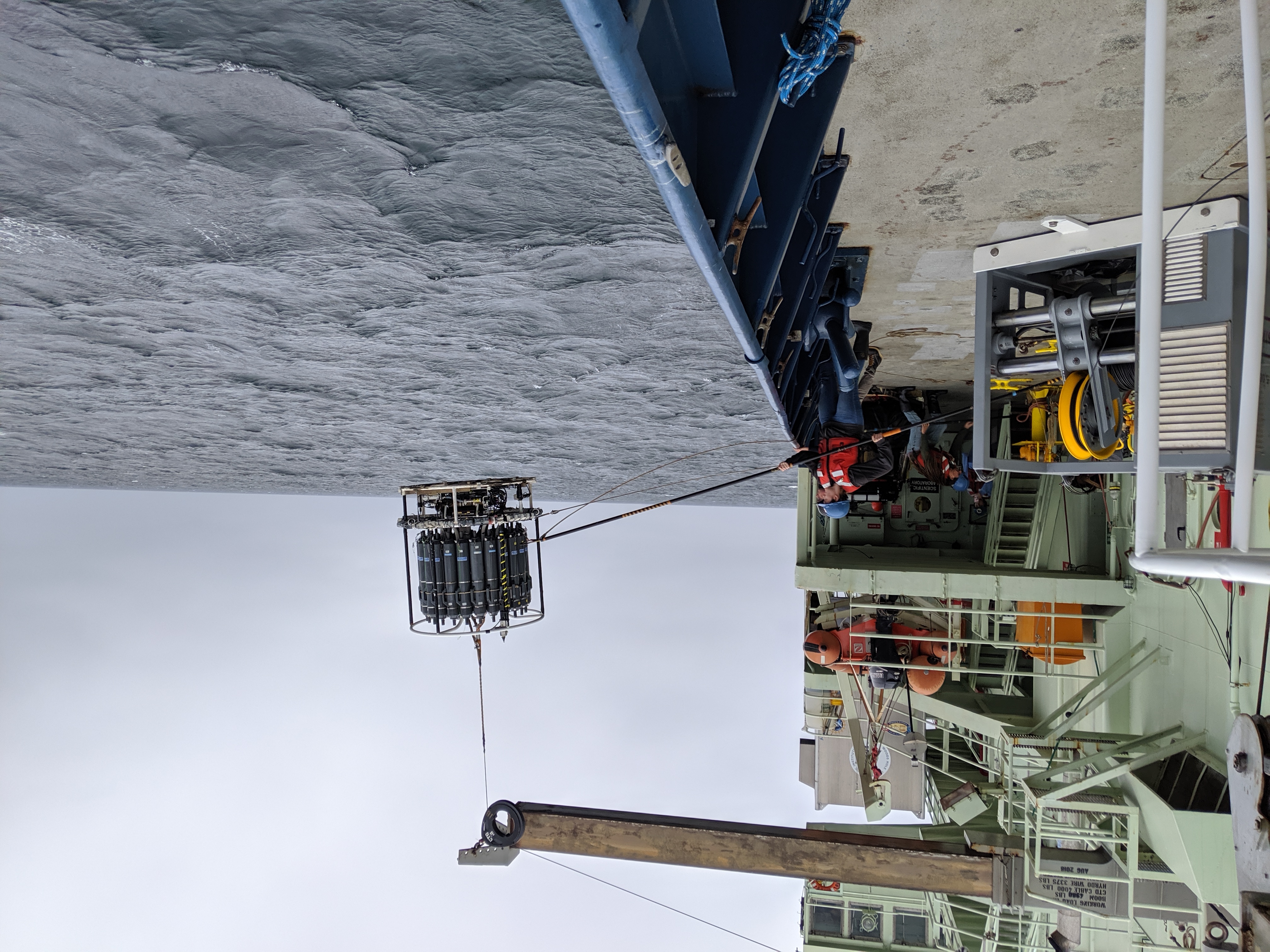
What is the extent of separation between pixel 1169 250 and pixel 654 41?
77.0 inches

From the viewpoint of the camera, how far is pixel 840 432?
6297mm

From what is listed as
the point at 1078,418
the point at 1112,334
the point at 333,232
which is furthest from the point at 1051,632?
the point at 333,232

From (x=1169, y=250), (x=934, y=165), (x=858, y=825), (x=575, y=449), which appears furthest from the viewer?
(x=858, y=825)

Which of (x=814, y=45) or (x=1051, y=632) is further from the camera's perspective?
(x=1051, y=632)

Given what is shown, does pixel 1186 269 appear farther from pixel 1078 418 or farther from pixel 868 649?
pixel 868 649

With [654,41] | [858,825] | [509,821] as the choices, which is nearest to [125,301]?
[654,41]

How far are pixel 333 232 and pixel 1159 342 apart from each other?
3529 mm

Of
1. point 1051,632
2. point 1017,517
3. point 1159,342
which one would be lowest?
point 1051,632

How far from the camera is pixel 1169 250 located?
254 cm

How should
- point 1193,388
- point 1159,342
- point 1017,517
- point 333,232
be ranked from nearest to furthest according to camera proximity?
1. point 1159,342
2. point 1193,388
3. point 333,232
4. point 1017,517

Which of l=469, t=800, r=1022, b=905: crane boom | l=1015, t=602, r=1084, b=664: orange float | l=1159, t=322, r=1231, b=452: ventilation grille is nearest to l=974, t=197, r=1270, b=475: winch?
l=1159, t=322, r=1231, b=452: ventilation grille

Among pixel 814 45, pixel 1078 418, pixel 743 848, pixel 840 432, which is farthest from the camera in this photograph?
pixel 840 432

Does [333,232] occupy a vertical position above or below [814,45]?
below

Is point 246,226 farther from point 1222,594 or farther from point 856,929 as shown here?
point 856,929
